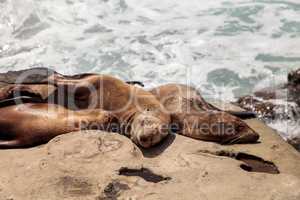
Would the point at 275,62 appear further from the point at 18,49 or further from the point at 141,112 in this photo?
the point at 141,112

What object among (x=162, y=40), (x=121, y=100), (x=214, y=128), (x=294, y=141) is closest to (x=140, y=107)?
(x=121, y=100)

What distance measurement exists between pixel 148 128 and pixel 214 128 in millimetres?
766

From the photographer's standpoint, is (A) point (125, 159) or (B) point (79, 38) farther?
(B) point (79, 38)

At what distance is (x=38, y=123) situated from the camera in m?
4.54

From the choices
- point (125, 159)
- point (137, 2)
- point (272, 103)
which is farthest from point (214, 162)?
point (137, 2)

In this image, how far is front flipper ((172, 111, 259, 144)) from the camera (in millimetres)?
4871

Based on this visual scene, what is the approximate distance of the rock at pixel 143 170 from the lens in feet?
11.7

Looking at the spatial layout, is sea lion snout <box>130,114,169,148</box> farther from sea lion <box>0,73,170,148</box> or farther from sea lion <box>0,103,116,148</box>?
sea lion <box>0,103,116,148</box>

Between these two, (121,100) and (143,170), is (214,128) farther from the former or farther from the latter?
(143,170)

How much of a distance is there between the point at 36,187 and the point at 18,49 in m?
8.95

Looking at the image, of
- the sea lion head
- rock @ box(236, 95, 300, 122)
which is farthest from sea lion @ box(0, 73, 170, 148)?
rock @ box(236, 95, 300, 122)

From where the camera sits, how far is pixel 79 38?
13.1m

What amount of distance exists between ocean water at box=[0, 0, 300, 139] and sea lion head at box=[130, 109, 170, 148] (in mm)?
5394

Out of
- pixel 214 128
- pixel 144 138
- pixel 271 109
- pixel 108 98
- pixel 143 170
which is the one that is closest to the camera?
pixel 143 170
